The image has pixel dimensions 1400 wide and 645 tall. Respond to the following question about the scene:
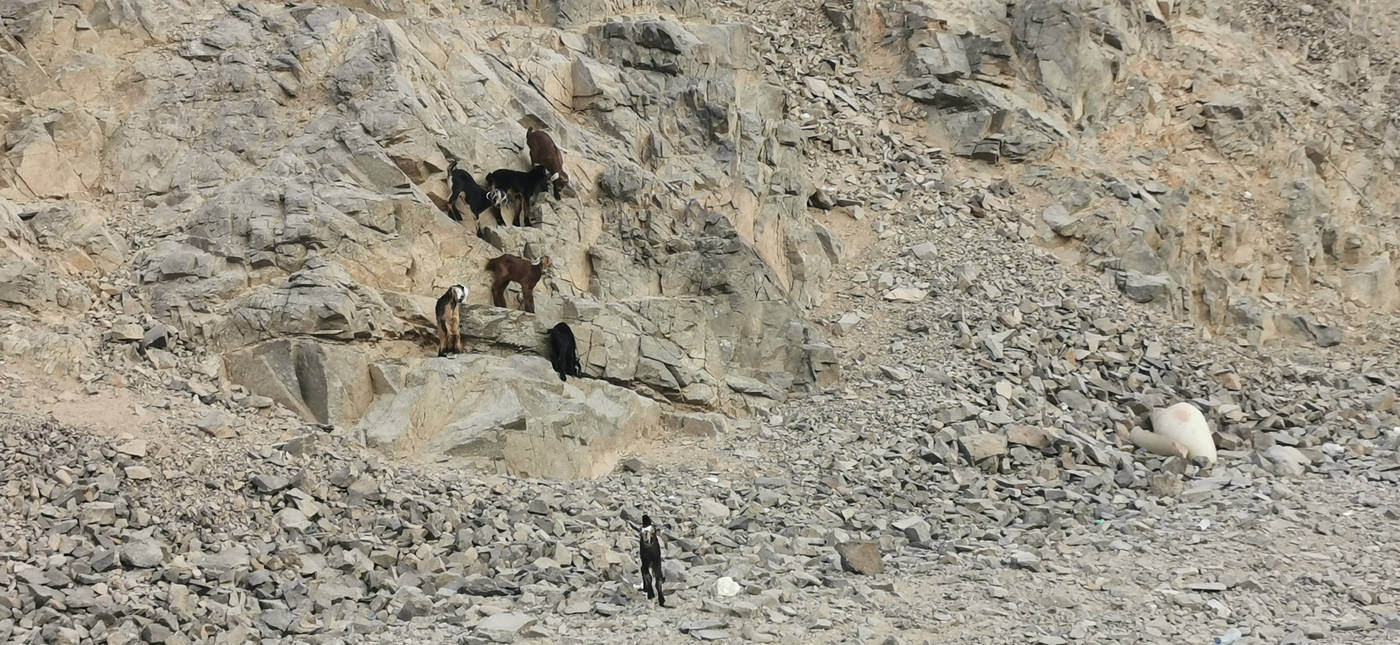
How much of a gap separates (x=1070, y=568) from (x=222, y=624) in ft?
27.2

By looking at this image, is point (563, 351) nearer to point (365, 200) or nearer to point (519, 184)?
point (519, 184)

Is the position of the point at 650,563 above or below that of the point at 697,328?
above

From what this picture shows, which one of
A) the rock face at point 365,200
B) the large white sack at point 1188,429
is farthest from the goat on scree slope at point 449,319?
the large white sack at point 1188,429

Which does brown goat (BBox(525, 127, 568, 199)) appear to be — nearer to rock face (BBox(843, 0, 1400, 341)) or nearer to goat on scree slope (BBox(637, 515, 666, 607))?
goat on scree slope (BBox(637, 515, 666, 607))

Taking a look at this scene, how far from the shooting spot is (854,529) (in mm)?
12664

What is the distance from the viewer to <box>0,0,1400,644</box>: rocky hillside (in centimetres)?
1044

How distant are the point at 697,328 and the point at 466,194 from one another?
3830 millimetres

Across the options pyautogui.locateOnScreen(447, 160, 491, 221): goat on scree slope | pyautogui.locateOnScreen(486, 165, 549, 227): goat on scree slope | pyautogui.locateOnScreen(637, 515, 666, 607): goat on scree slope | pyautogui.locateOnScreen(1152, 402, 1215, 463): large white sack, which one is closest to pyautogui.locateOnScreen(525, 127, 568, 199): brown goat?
pyautogui.locateOnScreen(486, 165, 549, 227): goat on scree slope

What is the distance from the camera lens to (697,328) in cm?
1616

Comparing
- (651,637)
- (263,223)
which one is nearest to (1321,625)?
(651,637)

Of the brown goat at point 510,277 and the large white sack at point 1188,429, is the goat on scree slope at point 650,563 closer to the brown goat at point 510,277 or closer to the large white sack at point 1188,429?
the brown goat at point 510,277

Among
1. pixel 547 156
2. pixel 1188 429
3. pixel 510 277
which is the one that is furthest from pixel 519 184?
pixel 1188 429

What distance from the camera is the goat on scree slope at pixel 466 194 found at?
49.8ft

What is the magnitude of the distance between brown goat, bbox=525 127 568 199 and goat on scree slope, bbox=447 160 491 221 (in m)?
1.09
